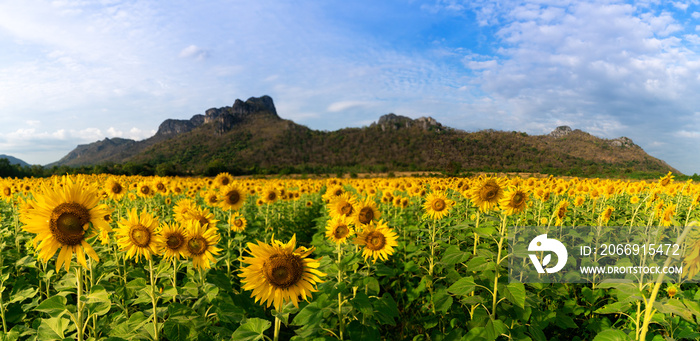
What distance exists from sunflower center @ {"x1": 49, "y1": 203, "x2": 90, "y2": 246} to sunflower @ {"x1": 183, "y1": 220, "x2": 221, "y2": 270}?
106 cm

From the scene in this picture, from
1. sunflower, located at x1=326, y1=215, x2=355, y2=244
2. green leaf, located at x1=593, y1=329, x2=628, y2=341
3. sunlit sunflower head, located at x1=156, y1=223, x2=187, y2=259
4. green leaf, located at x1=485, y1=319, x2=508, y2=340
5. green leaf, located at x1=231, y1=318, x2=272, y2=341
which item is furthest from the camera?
sunflower, located at x1=326, y1=215, x2=355, y2=244

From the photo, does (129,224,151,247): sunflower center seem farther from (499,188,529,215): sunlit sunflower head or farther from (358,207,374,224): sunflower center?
(499,188,529,215): sunlit sunflower head

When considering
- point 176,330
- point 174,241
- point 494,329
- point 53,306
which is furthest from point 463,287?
point 53,306

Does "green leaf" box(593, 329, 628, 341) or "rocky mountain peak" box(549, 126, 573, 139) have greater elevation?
"rocky mountain peak" box(549, 126, 573, 139)

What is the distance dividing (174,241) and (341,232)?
200 cm

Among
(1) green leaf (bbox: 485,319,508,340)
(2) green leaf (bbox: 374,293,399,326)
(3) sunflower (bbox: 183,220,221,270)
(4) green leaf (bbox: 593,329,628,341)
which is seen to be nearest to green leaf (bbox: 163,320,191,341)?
A: (3) sunflower (bbox: 183,220,221,270)

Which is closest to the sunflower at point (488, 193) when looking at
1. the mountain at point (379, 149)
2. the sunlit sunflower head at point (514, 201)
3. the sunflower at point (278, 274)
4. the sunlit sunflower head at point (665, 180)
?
the sunlit sunflower head at point (514, 201)

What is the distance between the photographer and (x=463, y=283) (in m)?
3.36

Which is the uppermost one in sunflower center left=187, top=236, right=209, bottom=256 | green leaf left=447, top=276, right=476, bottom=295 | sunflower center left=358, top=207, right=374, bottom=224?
sunflower center left=358, top=207, right=374, bottom=224

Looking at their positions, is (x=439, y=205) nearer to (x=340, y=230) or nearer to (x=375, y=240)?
(x=375, y=240)

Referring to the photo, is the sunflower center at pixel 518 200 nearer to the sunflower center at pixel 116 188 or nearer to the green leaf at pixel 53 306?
the green leaf at pixel 53 306

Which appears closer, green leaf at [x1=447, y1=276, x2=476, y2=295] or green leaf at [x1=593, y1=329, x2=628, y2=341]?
green leaf at [x1=593, y1=329, x2=628, y2=341]

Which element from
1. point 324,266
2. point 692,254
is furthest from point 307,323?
point 692,254

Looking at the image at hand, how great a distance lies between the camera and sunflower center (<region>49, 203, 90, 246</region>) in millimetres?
2477
